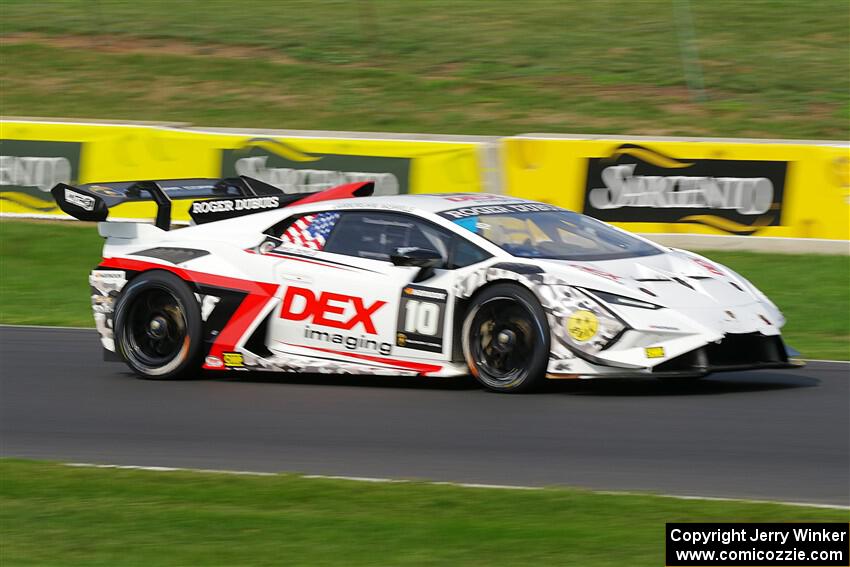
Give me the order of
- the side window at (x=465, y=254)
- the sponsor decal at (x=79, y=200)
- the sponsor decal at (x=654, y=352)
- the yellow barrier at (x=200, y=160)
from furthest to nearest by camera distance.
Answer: the yellow barrier at (x=200, y=160) → the sponsor decal at (x=79, y=200) → the side window at (x=465, y=254) → the sponsor decal at (x=654, y=352)

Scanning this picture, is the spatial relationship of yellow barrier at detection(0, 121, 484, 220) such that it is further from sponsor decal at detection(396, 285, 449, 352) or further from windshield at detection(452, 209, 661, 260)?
sponsor decal at detection(396, 285, 449, 352)

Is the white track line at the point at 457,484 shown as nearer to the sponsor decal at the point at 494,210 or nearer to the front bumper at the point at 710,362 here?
the front bumper at the point at 710,362

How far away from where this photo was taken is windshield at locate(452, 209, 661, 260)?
32.0 ft

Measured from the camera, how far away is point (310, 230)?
34.4 ft

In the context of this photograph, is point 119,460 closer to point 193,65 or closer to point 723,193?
point 723,193

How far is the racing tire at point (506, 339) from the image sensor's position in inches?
365

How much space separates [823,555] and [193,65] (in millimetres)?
22466

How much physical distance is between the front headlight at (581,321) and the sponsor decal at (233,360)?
2.44 m

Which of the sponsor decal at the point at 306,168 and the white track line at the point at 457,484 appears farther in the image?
the sponsor decal at the point at 306,168

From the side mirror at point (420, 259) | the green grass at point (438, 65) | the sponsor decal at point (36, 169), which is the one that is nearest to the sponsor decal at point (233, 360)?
the side mirror at point (420, 259)

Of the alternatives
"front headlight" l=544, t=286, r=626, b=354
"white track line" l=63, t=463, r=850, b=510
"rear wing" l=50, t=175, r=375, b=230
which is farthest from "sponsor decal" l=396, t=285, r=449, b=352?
"white track line" l=63, t=463, r=850, b=510

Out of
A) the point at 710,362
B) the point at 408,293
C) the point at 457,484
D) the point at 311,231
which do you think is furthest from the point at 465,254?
the point at 457,484

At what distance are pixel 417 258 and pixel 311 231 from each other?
1117 millimetres

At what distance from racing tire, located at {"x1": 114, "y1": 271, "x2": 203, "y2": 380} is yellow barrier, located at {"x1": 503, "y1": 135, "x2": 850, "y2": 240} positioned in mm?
6264
